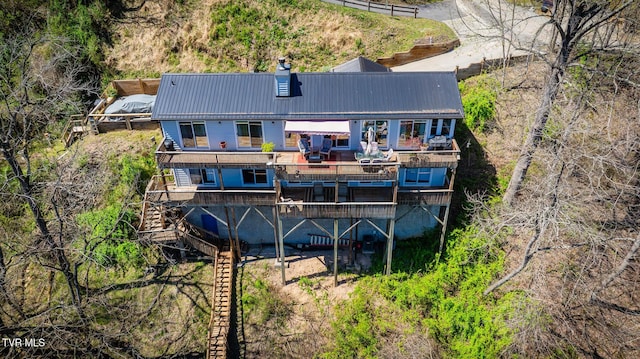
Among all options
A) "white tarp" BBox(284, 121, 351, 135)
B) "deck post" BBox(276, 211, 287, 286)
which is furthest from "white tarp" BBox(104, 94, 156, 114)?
"deck post" BBox(276, 211, 287, 286)

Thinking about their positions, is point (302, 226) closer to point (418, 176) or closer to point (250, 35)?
point (418, 176)

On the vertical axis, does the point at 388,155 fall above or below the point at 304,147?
below

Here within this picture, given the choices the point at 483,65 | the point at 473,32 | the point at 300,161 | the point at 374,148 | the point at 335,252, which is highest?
the point at 473,32

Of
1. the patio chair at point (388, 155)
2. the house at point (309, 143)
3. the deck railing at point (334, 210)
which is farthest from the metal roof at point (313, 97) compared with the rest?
the deck railing at point (334, 210)

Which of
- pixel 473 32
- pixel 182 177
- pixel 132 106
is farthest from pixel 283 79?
pixel 473 32

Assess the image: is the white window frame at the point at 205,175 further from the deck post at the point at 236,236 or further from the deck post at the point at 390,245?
the deck post at the point at 390,245

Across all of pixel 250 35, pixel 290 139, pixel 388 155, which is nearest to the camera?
pixel 388 155

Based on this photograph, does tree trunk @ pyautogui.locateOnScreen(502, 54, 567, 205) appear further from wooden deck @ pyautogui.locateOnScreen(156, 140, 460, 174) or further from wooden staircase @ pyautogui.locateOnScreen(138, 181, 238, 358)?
wooden staircase @ pyautogui.locateOnScreen(138, 181, 238, 358)
